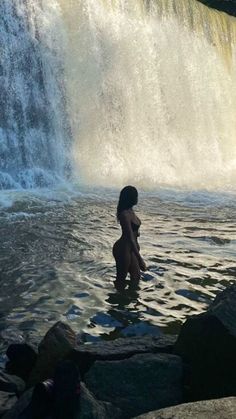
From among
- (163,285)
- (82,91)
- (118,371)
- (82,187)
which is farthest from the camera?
(82,91)

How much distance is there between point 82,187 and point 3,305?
11.6 meters

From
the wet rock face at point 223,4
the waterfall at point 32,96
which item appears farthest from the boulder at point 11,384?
the wet rock face at point 223,4

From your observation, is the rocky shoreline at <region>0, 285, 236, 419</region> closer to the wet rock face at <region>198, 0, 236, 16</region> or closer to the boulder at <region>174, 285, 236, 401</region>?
the boulder at <region>174, 285, 236, 401</region>

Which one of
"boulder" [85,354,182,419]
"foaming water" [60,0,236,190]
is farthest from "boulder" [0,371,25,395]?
"foaming water" [60,0,236,190]

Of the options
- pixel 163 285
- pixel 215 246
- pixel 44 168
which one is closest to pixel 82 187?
pixel 44 168

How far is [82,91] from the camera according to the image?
893 inches

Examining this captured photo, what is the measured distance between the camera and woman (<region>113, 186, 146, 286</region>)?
26.4 ft

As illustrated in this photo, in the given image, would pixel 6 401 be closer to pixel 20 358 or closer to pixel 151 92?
pixel 20 358

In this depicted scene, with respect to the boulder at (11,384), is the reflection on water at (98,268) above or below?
above

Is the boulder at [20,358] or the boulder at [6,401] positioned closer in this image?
the boulder at [6,401]

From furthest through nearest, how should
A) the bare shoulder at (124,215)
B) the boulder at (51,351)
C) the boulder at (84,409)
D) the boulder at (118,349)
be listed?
the bare shoulder at (124,215), the boulder at (118,349), the boulder at (51,351), the boulder at (84,409)

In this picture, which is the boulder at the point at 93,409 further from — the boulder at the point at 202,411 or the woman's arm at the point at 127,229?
the woman's arm at the point at 127,229

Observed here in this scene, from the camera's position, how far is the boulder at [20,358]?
5750 millimetres

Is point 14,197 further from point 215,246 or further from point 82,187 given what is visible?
point 215,246
